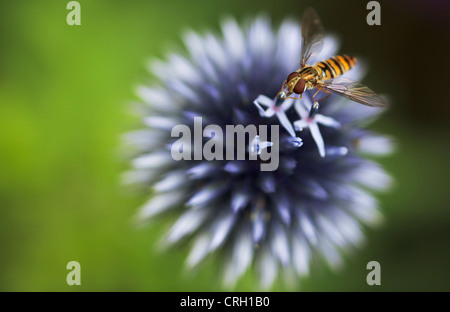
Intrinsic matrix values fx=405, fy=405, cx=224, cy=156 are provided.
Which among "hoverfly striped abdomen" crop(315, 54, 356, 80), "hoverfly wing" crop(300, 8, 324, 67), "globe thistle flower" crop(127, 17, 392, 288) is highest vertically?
"hoverfly wing" crop(300, 8, 324, 67)

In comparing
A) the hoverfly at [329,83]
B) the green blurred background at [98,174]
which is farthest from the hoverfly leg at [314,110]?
the green blurred background at [98,174]

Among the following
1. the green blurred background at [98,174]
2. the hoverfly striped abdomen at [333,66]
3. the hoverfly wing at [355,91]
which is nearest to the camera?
the hoverfly wing at [355,91]

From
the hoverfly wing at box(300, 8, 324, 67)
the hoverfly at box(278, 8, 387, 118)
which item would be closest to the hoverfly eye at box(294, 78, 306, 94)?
the hoverfly at box(278, 8, 387, 118)

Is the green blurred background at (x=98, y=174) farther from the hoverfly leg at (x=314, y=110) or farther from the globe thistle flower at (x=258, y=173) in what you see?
the hoverfly leg at (x=314, y=110)

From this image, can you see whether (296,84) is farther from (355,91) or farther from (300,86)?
(355,91)

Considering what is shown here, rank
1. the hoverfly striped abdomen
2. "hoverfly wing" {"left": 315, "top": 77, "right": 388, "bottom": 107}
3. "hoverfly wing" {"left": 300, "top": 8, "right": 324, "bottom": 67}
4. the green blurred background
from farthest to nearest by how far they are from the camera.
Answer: the green blurred background < "hoverfly wing" {"left": 300, "top": 8, "right": 324, "bottom": 67} < the hoverfly striped abdomen < "hoverfly wing" {"left": 315, "top": 77, "right": 388, "bottom": 107}

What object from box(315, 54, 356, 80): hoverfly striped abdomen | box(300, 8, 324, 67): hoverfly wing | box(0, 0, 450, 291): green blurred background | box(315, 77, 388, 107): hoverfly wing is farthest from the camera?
box(0, 0, 450, 291): green blurred background

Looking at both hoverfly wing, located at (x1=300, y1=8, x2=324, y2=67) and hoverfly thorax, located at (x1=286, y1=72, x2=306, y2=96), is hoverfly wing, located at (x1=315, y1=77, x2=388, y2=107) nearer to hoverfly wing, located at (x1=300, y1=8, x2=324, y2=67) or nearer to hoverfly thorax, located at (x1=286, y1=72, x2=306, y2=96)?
hoverfly thorax, located at (x1=286, y1=72, x2=306, y2=96)
